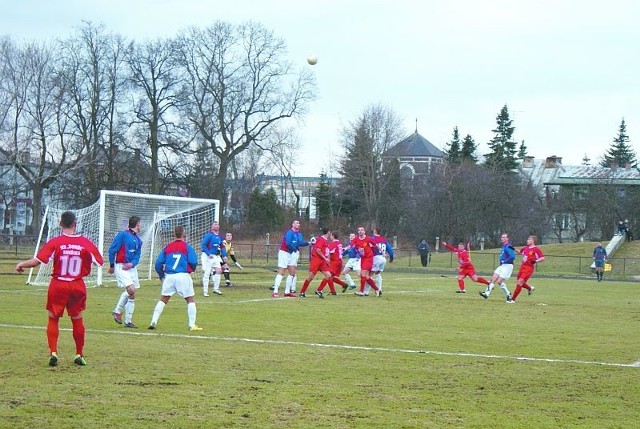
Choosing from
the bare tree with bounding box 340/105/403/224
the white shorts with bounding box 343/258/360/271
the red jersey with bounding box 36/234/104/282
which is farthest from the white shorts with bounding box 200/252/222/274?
the bare tree with bounding box 340/105/403/224

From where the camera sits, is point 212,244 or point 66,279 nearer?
point 66,279

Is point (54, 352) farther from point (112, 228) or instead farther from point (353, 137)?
point (353, 137)

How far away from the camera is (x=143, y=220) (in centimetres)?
3581

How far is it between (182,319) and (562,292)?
19.0 metres

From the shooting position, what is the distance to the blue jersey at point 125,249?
1820 cm

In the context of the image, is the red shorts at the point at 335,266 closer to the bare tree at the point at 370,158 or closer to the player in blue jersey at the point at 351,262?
the player in blue jersey at the point at 351,262

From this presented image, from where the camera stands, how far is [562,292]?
33969mm

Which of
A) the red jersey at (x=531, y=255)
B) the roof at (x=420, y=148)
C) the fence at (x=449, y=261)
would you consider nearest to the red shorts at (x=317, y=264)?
the red jersey at (x=531, y=255)

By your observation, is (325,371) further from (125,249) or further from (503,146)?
(503,146)

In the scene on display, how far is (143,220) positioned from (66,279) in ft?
78.7

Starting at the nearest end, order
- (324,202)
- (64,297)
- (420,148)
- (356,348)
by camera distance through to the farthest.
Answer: (64,297) → (356,348) → (324,202) → (420,148)

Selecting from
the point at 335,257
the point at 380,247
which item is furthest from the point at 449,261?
the point at 335,257

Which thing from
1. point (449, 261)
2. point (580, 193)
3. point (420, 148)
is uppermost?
point (420, 148)

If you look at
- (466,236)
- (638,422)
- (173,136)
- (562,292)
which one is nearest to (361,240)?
(562,292)
